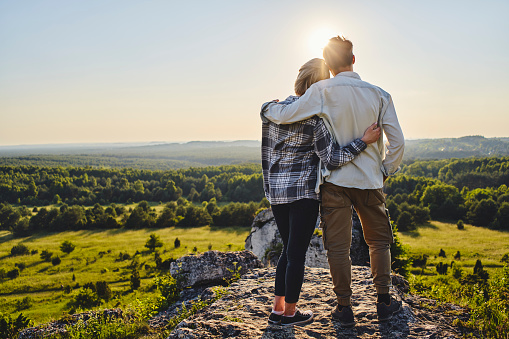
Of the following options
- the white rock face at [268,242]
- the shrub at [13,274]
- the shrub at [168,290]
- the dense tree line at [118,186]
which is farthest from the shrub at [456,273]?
the dense tree line at [118,186]

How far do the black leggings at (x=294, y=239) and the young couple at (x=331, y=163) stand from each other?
0.4 inches

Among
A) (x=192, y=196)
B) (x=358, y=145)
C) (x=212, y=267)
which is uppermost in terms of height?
(x=358, y=145)

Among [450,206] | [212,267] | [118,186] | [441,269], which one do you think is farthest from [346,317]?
[118,186]

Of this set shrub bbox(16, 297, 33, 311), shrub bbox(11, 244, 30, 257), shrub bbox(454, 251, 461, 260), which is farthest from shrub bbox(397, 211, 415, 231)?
shrub bbox(11, 244, 30, 257)

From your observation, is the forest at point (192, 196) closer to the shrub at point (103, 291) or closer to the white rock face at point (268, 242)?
the shrub at point (103, 291)

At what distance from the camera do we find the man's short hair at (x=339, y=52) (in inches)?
138

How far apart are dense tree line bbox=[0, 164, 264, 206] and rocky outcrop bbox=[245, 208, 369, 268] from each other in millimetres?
85797

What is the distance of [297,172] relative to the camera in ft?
11.2

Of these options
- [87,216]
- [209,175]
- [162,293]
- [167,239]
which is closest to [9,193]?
[87,216]

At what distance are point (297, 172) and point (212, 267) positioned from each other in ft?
15.5

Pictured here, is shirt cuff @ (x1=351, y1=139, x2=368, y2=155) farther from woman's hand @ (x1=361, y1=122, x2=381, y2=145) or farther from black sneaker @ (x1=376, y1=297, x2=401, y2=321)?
black sneaker @ (x1=376, y1=297, x2=401, y2=321)

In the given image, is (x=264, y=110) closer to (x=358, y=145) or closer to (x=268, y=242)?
(x=358, y=145)

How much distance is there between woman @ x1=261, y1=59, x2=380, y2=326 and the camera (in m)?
3.33

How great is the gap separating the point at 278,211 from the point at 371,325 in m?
1.76
